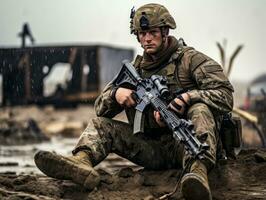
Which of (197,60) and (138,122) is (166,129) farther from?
(197,60)

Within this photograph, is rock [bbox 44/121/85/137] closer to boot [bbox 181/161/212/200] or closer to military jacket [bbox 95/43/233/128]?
military jacket [bbox 95/43/233/128]

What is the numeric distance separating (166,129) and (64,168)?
1.03 meters

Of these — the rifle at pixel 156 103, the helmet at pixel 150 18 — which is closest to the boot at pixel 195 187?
the rifle at pixel 156 103

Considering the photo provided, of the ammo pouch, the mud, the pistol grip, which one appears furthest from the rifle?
the ammo pouch

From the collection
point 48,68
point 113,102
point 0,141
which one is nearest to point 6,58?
point 48,68

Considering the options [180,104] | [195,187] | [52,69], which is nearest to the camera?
[195,187]

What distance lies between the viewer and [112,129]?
17.2ft

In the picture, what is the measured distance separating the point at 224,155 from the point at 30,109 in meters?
16.5

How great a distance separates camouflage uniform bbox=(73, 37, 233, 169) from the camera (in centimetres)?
478

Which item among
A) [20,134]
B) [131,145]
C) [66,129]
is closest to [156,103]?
[131,145]

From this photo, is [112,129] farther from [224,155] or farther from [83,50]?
Answer: [83,50]

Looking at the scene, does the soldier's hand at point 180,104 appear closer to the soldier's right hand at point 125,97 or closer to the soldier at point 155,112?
the soldier at point 155,112

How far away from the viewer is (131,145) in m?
5.27

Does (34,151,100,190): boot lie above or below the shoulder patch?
below
